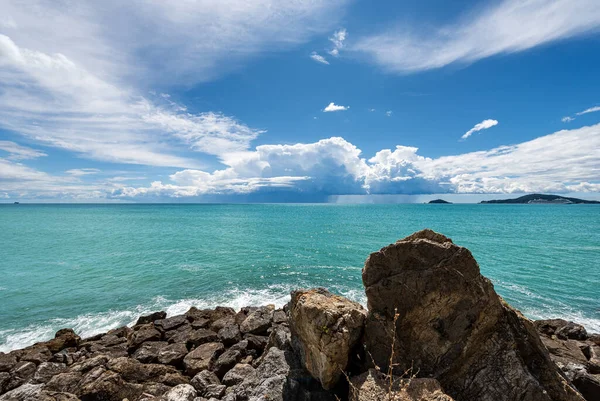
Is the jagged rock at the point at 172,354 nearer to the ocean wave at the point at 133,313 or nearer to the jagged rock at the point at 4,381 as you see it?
the jagged rock at the point at 4,381

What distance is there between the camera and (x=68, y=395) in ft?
31.0

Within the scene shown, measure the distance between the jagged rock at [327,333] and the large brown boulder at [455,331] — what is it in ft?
1.90

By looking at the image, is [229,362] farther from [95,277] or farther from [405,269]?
[95,277]

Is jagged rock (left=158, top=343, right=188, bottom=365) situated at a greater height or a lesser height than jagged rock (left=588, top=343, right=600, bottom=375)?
lesser

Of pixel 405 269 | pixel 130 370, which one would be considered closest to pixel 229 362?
pixel 130 370

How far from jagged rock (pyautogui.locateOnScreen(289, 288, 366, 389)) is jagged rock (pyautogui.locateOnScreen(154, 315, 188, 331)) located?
11.9 m

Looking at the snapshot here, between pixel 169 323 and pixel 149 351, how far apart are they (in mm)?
3546

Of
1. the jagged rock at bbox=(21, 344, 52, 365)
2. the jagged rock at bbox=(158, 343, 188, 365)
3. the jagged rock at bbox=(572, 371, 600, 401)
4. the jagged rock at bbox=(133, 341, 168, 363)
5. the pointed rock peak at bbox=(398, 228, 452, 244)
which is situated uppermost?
the pointed rock peak at bbox=(398, 228, 452, 244)

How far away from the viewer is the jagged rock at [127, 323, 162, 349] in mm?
15695

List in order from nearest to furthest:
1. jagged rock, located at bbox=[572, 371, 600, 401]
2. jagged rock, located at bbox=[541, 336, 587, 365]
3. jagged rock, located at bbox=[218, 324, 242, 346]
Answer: jagged rock, located at bbox=[572, 371, 600, 401]
jagged rock, located at bbox=[541, 336, 587, 365]
jagged rock, located at bbox=[218, 324, 242, 346]

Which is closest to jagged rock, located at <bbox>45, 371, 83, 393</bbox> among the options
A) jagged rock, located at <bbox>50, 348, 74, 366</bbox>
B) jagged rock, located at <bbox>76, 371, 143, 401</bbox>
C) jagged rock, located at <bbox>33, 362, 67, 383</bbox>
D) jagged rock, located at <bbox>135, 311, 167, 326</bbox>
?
jagged rock, located at <bbox>76, 371, 143, 401</bbox>

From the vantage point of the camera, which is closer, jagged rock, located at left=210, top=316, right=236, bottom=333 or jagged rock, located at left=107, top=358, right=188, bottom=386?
jagged rock, located at left=107, top=358, right=188, bottom=386

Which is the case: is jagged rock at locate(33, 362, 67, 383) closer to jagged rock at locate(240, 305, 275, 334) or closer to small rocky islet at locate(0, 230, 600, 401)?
small rocky islet at locate(0, 230, 600, 401)

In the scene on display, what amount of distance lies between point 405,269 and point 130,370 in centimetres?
1103
